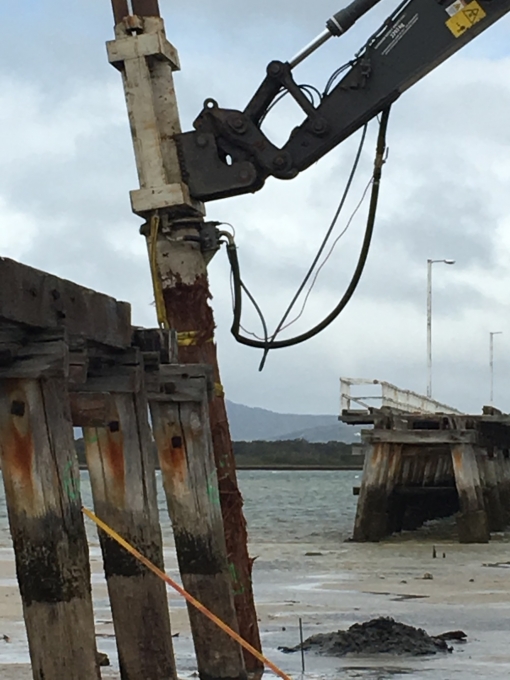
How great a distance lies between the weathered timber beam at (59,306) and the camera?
590 centimetres

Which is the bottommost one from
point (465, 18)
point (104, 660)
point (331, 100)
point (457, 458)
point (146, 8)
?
point (104, 660)

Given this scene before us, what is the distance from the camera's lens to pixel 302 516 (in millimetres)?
42750

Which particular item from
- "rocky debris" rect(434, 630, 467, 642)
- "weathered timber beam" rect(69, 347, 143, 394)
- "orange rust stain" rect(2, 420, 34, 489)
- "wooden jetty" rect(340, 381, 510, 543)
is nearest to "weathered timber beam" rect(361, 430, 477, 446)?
"wooden jetty" rect(340, 381, 510, 543)

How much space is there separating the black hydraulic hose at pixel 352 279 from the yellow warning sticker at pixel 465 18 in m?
0.75

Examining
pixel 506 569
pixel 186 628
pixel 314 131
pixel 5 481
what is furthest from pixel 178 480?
pixel 506 569

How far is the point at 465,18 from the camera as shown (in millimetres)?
9758

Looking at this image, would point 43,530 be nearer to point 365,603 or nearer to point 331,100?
point 331,100

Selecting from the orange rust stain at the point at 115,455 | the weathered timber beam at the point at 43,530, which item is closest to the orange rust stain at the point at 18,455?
the weathered timber beam at the point at 43,530

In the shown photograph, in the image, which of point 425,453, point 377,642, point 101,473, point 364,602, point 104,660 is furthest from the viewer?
point 425,453

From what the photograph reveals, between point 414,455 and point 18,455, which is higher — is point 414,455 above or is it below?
below

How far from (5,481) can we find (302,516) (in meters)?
37.0

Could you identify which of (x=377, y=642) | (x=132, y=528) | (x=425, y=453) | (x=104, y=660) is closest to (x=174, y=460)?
(x=132, y=528)

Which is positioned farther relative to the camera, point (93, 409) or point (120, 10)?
point (120, 10)

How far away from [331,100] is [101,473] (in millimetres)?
3490
